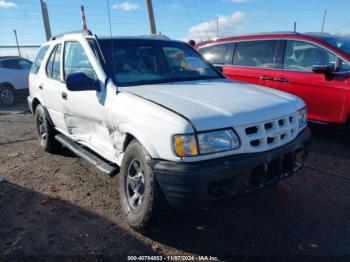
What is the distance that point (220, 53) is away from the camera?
6.58m

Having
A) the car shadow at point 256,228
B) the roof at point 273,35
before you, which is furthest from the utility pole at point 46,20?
the car shadow at point 256,228

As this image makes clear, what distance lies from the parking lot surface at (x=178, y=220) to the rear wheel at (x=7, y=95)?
6.14 m

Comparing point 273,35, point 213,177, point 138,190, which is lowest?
point 138,190

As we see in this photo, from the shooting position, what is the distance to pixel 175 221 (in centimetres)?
309

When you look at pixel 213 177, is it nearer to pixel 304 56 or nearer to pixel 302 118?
pixel 302 118

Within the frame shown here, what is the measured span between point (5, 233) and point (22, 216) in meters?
0.31

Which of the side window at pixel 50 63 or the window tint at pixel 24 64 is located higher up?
the side window at pixel 50 63

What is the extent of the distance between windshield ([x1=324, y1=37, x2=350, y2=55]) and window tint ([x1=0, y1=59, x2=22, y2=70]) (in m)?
8.71

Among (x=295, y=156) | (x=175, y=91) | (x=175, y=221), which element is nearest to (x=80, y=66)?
(x=175, y=91)

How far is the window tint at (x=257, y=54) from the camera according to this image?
569cm

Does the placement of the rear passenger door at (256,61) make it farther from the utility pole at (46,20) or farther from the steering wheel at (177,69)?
the utility pole at (46,20)

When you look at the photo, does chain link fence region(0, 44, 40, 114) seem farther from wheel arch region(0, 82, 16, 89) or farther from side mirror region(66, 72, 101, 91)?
side mirror region(66, 72, 101, 91)

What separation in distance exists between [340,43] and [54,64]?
14.4 ft

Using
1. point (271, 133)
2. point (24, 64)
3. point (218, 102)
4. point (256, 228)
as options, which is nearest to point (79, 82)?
point (218, 102)
